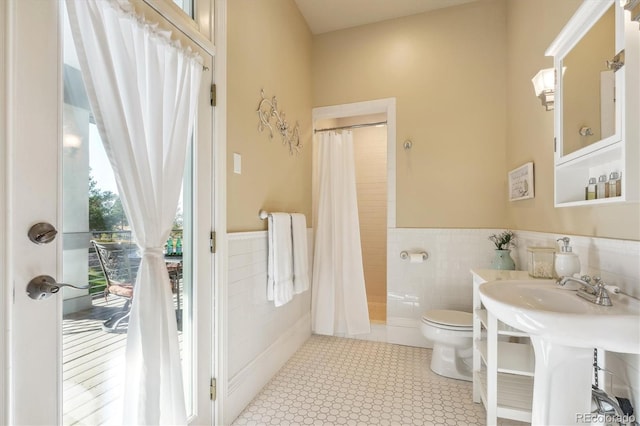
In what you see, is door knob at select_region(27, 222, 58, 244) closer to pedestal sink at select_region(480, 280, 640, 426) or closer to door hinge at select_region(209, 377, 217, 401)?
door hinge at select_region(209, 377, 217, 401)

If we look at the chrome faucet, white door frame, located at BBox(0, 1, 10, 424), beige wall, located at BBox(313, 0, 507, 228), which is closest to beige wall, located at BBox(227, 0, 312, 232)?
beige wall, located at BBox(313, 0, 507, 228)

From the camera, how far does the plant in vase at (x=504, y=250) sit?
7.07 ft

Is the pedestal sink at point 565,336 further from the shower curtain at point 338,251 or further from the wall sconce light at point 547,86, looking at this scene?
the shower curtain at point 338,251

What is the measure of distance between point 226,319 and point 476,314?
1.47 metres

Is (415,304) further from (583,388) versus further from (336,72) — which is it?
(336,72)

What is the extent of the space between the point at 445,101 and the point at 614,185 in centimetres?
171

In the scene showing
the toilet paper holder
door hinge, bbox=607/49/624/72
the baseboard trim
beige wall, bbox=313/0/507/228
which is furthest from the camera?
the toilet paper holder

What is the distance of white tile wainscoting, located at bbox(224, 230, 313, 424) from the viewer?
5.46 ft

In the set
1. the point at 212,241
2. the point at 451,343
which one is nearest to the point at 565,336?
the point at 451,343

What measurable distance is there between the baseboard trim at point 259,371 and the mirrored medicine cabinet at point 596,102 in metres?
1.96

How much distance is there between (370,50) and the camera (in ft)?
9.21

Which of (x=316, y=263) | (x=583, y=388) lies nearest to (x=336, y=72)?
(x=316, y=263)

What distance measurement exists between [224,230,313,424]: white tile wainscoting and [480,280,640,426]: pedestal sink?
1.28m

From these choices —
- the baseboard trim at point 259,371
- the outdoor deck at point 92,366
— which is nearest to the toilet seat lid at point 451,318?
the baseboard trim at point 259,371
